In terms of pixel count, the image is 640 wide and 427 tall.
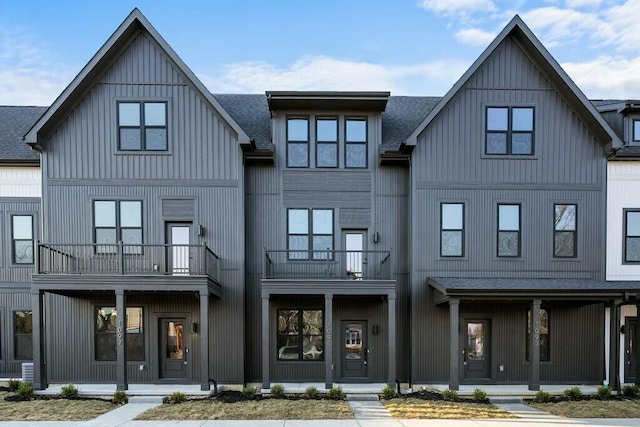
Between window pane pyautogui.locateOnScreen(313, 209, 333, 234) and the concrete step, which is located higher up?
window pane pyautogui.locateOnScreen(313, 209, 333, 234)

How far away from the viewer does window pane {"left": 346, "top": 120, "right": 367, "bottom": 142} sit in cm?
1438

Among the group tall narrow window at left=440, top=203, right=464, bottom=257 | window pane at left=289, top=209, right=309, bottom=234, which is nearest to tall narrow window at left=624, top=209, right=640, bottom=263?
tall narrow window at left=440, top=203, right=464, bottom=257

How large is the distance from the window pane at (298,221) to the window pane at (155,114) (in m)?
5.20

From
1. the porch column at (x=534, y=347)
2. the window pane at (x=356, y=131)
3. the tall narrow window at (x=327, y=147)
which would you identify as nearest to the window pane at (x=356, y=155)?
the window pane at (x=356, y=131)

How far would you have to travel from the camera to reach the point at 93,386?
1289cm

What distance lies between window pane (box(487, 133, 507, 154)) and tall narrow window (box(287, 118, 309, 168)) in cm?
618

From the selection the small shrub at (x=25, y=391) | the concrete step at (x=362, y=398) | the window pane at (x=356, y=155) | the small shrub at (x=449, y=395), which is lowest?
the concrete step at (x=362, y=398)

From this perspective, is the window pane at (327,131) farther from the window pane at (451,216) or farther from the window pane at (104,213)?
the window pane at (104,213)

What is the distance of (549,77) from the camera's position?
1388cm

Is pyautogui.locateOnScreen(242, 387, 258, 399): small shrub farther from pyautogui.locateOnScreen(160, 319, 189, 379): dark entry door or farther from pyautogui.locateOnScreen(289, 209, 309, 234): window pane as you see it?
pyautogui.locateOnScreen(289, 209, 309, 234): window pane

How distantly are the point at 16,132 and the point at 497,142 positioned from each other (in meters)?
17.6

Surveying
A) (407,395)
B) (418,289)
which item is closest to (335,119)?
(418,289)

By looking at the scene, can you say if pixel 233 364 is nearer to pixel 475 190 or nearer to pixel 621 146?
pixel 475 190

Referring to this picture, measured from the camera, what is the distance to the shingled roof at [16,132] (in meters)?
14.2
